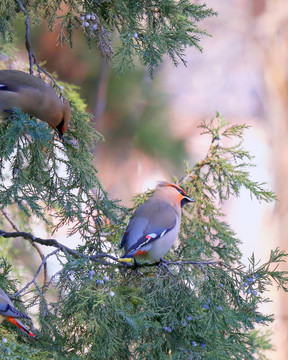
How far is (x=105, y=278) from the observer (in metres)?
2.13

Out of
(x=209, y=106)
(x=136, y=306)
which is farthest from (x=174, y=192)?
(x=209, y=106)

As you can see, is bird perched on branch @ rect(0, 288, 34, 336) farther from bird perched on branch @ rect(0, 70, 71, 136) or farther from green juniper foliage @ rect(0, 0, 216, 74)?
green juniper foliage @ rect(0, 0, 216, 74)

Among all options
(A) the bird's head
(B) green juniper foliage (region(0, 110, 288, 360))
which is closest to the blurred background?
(A) the bird's head

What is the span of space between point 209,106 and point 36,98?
16.7ft

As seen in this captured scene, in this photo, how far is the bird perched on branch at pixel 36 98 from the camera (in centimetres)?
250

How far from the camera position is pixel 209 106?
7.46m

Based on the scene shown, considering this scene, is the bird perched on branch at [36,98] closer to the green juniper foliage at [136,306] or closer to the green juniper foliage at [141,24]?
the green juniper foliage at [136,306]

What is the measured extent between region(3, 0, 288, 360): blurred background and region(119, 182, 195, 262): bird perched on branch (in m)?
3.44

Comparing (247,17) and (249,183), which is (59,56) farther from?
(249,183)

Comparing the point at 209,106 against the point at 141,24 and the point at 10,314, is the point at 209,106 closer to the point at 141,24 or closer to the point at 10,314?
the point at 141,24

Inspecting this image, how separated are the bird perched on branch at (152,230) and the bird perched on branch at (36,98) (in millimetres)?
490

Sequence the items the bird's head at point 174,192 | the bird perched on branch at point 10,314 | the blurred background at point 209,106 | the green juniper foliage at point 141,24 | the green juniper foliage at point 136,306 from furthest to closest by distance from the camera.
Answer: the blurred background at point 209,106
the bird's head at point 174,192
the green juniper foliage at point 141,24
the bird perched on branch at point 10,314
the green juniper foliage at point 136,306

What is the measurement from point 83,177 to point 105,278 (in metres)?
0.52

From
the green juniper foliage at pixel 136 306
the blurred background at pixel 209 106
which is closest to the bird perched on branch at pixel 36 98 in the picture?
the green juniper foliage at pixel 136 306
